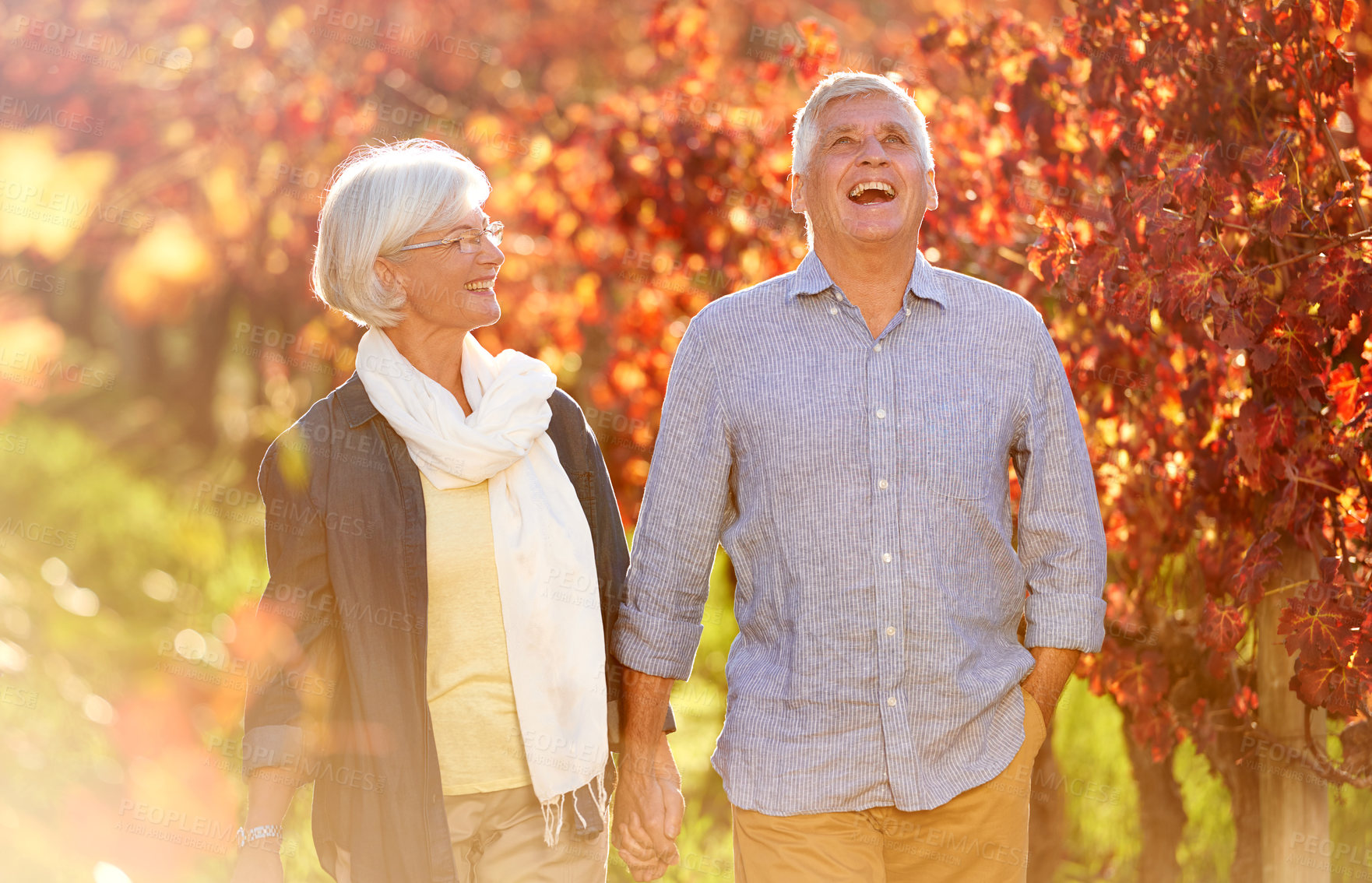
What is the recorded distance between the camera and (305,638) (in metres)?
2.48

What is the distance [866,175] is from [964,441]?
1.84 ft

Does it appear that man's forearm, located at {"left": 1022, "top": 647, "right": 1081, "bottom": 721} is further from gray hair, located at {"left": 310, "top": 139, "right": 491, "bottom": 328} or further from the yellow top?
gray hair, located at {"left": 310, "top": 139, "right": 491, "bottom": 328}

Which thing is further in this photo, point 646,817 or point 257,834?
point 646,817

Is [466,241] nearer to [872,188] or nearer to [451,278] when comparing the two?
[451,278]

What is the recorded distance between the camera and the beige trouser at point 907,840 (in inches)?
96.7

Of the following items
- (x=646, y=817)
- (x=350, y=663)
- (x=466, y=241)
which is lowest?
(x=646, y=817)

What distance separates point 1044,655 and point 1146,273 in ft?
2.95

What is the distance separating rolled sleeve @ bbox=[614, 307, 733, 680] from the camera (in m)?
2.68

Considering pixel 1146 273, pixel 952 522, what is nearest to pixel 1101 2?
pixel 1146 273

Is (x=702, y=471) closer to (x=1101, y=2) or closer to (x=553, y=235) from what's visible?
(x=1101, y=2)

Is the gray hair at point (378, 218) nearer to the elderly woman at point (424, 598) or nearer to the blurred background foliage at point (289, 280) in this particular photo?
the elderly woman at point (424, 598)

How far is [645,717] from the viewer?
107 inches

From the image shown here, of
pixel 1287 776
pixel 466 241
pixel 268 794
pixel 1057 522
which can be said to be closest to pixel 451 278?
pixel 466 241

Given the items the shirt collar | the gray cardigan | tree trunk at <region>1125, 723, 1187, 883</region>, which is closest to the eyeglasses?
the gray cardigan
